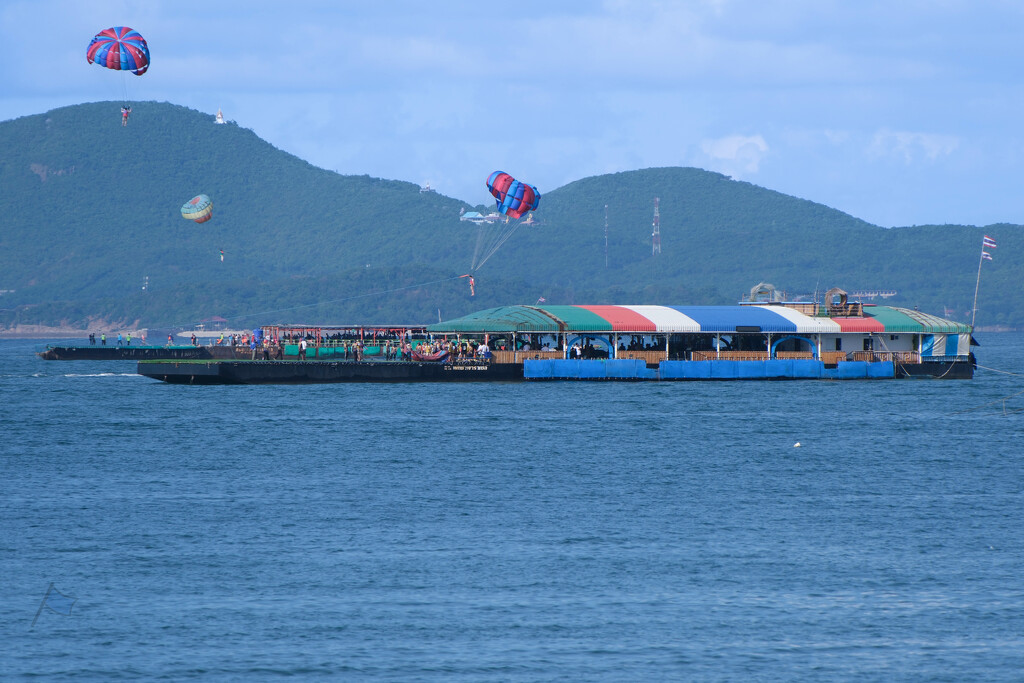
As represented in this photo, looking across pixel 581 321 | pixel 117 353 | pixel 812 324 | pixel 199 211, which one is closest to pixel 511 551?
pixel 581 321

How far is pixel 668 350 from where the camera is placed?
91.4m

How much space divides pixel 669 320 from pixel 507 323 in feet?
38.6

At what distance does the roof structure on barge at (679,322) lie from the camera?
88312 mm

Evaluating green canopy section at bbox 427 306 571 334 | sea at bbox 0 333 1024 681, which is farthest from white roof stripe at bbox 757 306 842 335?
sea at bbox 0 333 1024 681

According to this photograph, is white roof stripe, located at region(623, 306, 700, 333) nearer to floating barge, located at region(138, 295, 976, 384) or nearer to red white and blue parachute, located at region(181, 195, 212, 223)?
floating barge, located at region(138, 295, 976, 384)

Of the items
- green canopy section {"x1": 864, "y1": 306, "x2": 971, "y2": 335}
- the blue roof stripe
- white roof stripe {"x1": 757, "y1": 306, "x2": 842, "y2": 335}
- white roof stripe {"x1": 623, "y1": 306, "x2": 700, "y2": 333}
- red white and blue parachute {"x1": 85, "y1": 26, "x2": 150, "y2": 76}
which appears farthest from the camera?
green canopy section {"x1": 864, "y1": 306, "x2": 971, "y2": 335}

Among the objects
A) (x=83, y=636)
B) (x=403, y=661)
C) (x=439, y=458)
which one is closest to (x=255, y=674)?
(x=403, y=661)

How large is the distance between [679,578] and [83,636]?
47.0 feet

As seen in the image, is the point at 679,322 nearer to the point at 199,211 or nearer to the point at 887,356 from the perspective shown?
the point at 887,356

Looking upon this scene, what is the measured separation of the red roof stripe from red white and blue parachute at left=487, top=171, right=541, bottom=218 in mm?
9082

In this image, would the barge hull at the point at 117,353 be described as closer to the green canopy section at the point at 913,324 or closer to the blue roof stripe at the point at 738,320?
the blue roof stripe at the point at 738,320

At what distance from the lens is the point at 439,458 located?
54.8 m

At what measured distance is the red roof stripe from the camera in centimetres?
8856

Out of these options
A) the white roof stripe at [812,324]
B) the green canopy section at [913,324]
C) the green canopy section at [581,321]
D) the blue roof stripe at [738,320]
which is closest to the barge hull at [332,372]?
the green canopy section at [581,321]
